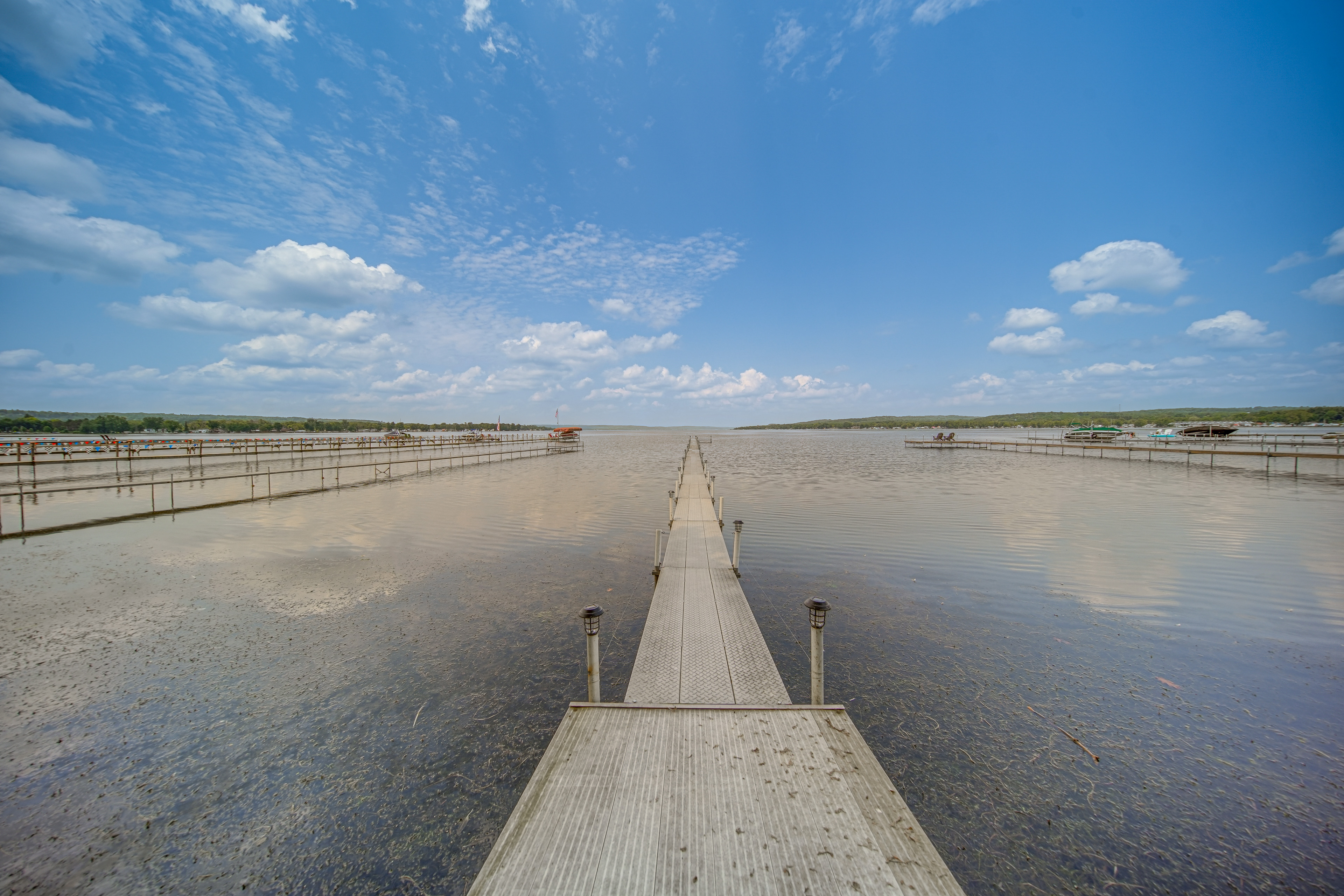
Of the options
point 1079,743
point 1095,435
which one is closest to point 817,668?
point 1079,743

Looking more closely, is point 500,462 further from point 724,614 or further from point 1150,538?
point 1150,538

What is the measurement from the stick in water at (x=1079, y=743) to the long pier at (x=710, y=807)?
2644mm

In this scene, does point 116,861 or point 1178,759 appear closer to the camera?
point 116,861

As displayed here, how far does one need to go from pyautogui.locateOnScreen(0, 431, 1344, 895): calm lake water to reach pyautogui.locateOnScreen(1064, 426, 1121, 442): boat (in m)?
62.8

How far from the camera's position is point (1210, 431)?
197ft

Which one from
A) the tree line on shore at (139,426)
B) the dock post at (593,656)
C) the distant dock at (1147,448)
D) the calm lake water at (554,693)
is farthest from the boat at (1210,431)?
the tree line on shore at (139,426)

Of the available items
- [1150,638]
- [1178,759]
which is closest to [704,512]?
[1150,638]

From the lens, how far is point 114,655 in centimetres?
643

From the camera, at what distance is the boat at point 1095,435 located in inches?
2464

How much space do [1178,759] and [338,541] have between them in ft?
56.6

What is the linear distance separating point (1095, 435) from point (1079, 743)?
83689 mm

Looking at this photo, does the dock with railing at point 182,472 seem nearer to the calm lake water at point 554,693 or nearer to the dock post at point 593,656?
the calm lake water at point 554,693

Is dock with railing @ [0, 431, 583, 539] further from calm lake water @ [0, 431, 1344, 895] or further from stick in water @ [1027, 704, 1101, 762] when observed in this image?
stick in water @ [1027, 704, 1101, 762]

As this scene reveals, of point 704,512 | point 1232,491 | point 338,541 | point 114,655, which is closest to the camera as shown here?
point 114,655
